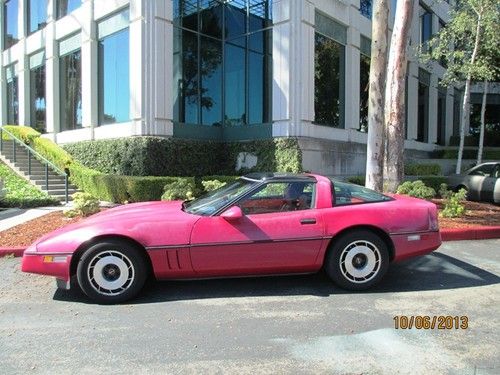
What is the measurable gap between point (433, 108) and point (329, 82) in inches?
502

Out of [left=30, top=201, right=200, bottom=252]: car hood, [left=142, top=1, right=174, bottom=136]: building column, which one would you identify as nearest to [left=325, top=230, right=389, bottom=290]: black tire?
[left=30, top=201, right=200, bottom=252]: car hood

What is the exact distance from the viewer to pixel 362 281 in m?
5.48

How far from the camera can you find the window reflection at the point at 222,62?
16.2 meters

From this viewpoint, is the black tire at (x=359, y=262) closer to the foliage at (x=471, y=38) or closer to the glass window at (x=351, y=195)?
the glass window at (x=351, y=195)

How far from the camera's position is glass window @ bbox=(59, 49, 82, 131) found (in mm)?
19000

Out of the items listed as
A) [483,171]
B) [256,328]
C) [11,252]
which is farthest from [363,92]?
[256,328]

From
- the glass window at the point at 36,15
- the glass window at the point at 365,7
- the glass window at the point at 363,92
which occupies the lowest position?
the glass window at the point at 363,92

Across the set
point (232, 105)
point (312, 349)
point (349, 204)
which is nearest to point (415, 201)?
point (349, 204)

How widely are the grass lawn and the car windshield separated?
821 centimetres

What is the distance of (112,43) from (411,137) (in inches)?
595

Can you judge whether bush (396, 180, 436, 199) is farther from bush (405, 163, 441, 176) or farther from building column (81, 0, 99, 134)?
building column (81, 0, 99, 134)

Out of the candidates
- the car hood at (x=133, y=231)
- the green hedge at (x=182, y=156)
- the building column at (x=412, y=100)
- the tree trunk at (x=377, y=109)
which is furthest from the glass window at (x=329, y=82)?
the car hood at (x=133, y=231)

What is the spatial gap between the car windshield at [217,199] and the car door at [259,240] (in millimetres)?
137

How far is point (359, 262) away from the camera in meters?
5.49
